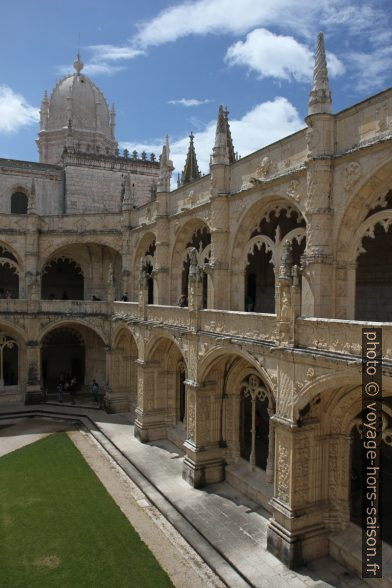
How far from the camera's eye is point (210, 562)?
467 inches

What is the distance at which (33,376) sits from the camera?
26547 millimetres

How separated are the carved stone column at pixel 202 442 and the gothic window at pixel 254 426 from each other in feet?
3.35

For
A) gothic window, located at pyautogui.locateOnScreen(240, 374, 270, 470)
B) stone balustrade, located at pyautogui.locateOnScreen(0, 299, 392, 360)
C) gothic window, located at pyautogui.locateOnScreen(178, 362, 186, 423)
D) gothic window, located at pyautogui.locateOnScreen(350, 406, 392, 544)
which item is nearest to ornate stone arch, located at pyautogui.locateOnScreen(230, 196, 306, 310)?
stone balustrade, located at pyautogui.locateOnScreen(0, 299, 392, 360)

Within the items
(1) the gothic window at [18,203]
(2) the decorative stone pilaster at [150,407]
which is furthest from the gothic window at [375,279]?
(1) the gothic window at [18,203]

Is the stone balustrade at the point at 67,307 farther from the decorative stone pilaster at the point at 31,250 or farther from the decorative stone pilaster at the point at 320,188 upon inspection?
the decorative stone pilaster at the point at 320,188

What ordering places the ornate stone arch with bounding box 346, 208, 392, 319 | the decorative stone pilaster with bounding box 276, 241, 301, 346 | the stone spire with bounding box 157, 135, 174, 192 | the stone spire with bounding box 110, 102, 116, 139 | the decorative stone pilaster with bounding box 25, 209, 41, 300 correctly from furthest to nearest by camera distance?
the stone spire with bounding box 110, 102, 116, 139 < the decorative stone pilaster with bounding box 25, 209, 41, 300 < the stone spire with bounding box 157, 135, 174, 192 < the ornate stone arch with bounding box 346, 208, 392, 319 < the decorative stone pilaster with bounding box 276, 241, 301, 346

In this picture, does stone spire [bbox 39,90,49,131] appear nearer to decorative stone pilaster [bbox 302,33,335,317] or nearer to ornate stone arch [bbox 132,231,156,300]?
ornate stone arch [bbox 132,231,156,300]

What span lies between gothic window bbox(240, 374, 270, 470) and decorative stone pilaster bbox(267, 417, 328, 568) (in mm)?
2733

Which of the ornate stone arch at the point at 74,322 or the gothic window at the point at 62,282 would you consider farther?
the gothic window at the point at 62,282

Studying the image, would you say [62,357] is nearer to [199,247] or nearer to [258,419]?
[199,247]

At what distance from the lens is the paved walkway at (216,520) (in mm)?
11125

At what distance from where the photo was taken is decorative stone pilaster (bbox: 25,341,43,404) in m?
26.4

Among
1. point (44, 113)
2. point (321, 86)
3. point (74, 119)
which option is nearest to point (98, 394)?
point (321, 86)

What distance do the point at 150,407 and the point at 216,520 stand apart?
26.4ft
